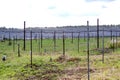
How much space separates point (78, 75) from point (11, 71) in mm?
4060

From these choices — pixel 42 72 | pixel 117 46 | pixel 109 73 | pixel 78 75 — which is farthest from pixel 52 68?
pixel 117 46

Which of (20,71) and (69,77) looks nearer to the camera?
(69,77)

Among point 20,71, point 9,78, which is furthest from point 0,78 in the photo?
point 20,71

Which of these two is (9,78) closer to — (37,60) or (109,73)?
(109,73)

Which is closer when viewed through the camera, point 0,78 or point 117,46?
point 0,78

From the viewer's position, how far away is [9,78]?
1541cm

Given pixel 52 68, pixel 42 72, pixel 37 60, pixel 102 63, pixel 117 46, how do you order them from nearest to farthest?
pixel 42 72 → pixel 52 68 → pixel 102 63 → pixel 37 60 → pixel 117 46

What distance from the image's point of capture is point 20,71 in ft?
56.2

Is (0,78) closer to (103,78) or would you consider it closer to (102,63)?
(103,78)

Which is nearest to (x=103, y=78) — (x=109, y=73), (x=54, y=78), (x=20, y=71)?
(x=109, y=73)

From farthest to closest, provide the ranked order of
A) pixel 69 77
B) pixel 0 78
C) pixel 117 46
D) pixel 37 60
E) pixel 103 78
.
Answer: pixel 117 46 → pixel 37 60 → pixel 0 78 → pixel 69 77 → pixel 103 78

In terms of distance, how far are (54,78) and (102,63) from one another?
5.35 meters

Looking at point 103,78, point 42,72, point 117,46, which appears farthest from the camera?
point 117,46

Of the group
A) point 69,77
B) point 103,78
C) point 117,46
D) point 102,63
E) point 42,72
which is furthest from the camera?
point 117,46
